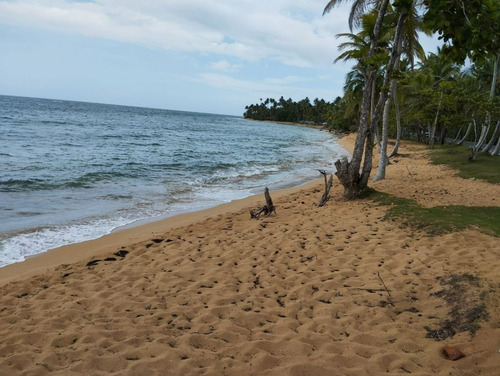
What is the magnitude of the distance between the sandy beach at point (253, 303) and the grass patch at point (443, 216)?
1.05 ft

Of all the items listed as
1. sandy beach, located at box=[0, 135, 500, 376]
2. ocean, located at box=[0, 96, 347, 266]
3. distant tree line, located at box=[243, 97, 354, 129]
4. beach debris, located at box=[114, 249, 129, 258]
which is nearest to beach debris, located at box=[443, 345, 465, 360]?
sandy beach, located at box=[0, 135, 500, 376]

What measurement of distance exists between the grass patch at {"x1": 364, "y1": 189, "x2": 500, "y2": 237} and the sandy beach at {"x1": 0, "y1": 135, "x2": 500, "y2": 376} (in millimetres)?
320

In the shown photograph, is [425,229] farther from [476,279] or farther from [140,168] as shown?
[140,168]

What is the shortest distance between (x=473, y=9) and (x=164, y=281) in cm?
495

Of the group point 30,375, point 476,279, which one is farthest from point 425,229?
point 30,375

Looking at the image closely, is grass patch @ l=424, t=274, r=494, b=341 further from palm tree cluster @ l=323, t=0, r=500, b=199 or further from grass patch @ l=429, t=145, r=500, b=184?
grass patch @ l=429, t=145, r=500, b=184

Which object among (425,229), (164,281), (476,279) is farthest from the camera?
(425,229)

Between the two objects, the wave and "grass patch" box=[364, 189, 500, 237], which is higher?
"grass patch" box=[364, 189, 500, 237]

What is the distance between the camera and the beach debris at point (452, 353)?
3234 mm

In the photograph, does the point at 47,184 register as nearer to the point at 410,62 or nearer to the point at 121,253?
the point at 121,253

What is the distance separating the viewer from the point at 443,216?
7.37 meters

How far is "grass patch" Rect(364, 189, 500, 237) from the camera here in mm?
6637

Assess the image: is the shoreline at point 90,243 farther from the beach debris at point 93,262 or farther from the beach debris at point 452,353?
the beach debris at point 452,353

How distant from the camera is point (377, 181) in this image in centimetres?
1302
